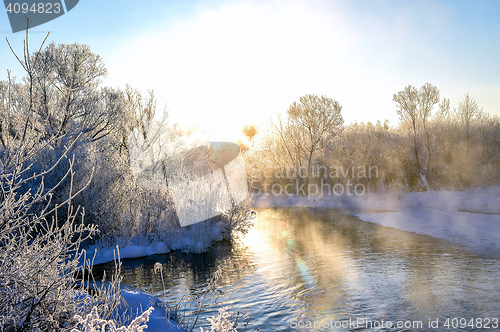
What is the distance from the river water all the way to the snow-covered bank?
121cm

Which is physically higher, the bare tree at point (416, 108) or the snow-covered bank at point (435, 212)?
the bare tree at point (416, 108)

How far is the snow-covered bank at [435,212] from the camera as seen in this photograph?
12.4 m

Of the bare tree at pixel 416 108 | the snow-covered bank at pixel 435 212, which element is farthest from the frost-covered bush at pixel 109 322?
the bare tree at pixel 416 108

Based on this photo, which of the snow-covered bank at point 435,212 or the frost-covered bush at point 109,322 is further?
the snow-covered bank at point 435,212

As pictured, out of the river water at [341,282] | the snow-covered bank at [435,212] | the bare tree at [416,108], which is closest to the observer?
the river water at [341,282]

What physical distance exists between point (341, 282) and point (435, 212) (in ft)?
44.6

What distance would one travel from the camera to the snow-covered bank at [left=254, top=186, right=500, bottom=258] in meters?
12.4

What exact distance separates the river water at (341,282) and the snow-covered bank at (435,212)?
3.98ft

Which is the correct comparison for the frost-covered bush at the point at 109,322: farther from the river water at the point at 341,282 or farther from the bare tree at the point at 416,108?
the bare tree at the point at 416,108

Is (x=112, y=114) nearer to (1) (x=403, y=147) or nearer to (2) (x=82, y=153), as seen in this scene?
(2) (x=82, y=153)

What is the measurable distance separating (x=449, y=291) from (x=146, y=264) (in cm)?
855

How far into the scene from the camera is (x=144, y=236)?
12.5 meters

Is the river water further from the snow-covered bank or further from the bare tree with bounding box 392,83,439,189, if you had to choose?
the bare tree with bounding box 392,83,439,189

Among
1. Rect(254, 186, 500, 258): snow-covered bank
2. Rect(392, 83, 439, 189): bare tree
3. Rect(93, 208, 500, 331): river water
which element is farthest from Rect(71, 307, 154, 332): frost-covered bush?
Rect(392, 83, 439, 189): bare tree
